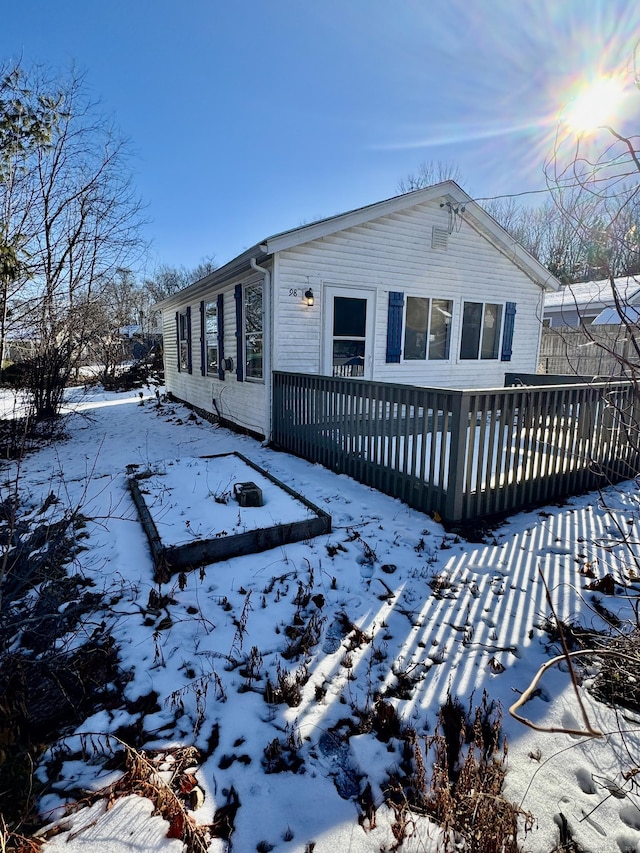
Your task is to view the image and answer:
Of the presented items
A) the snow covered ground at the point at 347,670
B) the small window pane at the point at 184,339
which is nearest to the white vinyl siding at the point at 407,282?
the snow covered ground at the point at 347,670

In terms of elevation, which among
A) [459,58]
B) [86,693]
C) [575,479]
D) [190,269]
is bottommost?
[86,693]

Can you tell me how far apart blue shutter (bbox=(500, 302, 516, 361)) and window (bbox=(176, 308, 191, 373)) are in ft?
27.2

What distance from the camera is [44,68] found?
922cm

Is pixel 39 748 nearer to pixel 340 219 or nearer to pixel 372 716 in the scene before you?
pixel 372 716

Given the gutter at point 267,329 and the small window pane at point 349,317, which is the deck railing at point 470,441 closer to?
the gutter at point 267,329

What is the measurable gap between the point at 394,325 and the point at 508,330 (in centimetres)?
350

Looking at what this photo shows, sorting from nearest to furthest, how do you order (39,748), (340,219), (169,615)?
(39,748), (169,615), (340,219)

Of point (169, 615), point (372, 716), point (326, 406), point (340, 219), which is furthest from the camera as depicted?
point (340, 219)

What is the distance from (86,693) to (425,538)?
9.11 ft

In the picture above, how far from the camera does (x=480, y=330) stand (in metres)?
10.0

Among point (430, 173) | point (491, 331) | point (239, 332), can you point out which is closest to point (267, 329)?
point (239, 332)

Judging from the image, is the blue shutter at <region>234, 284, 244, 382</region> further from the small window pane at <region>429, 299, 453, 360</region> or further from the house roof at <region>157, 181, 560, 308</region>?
the small window pane at <region>429, 299, 453, 360</region>

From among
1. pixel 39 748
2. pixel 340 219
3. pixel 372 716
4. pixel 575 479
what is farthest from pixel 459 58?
pixel 39 748

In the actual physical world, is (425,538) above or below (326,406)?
below
